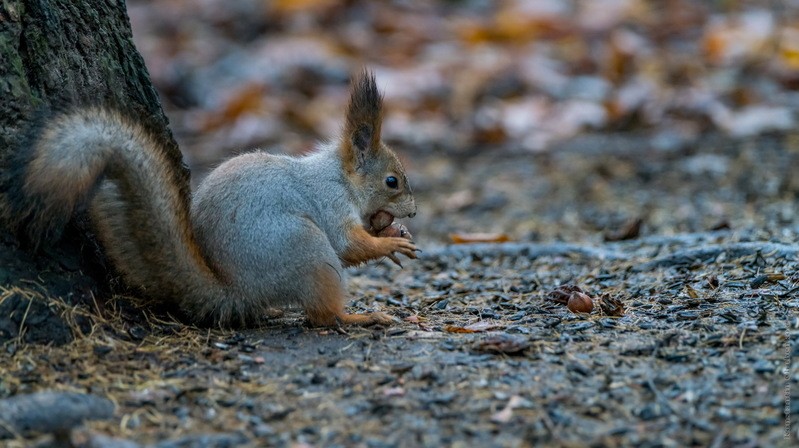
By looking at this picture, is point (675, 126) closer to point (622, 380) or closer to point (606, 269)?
point (606, 269)

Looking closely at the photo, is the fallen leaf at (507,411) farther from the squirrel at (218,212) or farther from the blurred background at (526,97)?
the blurred background at (526,97)

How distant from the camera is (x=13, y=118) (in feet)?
8.50

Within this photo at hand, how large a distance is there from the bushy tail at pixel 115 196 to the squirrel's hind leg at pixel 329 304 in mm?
286

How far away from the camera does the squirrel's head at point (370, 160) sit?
3.21 metres

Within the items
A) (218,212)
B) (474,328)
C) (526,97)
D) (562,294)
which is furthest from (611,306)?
(526,97)

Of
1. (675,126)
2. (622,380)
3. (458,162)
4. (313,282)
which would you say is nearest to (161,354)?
(313,282)

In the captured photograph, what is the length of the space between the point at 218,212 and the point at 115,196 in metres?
0.33

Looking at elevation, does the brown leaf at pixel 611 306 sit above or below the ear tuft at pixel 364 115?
below

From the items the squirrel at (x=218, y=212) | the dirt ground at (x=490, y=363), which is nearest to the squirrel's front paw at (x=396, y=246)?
the squirrel at (x=218, y=212)

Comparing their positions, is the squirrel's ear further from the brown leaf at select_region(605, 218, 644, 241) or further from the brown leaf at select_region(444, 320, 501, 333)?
the brown leaf at select_region(605, 218, 644, 241)

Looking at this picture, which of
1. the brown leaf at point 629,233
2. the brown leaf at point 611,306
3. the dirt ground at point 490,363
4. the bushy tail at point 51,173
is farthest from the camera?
the brown leaf at point 629,233

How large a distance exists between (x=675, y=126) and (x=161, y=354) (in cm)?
497

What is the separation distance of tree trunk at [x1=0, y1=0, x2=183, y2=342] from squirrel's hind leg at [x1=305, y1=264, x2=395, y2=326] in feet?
1.73

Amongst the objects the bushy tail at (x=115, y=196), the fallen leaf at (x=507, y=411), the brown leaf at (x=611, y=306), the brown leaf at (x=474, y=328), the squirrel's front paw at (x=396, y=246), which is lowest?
the fallen leaf at (x=507, y=411)
